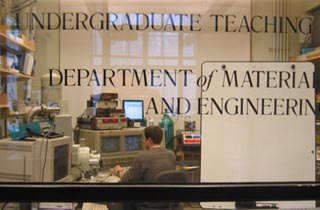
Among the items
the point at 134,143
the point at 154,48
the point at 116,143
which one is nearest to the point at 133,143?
the point at 134,143

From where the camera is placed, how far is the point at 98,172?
1.94m

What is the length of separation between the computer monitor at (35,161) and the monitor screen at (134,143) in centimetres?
37

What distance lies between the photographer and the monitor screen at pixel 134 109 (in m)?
1.71

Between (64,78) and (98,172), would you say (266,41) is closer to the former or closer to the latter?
(64,78)

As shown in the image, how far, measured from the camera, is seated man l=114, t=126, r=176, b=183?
1.79m

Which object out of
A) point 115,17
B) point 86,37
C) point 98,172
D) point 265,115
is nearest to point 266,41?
point 265,115

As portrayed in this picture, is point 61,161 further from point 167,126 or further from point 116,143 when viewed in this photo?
point 167,126

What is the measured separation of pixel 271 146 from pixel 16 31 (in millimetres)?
1317

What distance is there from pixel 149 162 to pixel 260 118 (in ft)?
2.54

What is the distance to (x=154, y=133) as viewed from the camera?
188cm

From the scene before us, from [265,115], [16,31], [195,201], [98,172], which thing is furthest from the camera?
[98,172]

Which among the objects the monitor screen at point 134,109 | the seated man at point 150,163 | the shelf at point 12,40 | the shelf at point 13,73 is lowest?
the seated man at point 150,163

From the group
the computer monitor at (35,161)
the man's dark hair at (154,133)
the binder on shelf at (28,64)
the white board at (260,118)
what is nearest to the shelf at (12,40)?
the binder on shelf at (28,64)

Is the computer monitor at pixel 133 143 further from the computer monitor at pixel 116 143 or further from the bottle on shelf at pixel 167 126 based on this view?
the bottle on shelf at pixel 167 126
